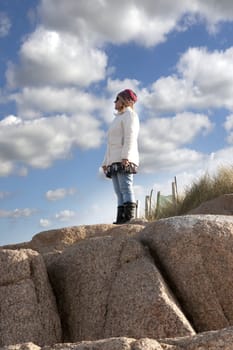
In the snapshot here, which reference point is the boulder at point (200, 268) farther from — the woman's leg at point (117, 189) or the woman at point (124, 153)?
the woman's leg at point (117, 189)

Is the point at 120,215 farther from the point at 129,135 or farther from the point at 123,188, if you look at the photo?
the point at 129,135

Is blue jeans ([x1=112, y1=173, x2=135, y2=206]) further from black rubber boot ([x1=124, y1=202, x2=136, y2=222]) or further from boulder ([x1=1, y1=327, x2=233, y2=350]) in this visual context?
boulder ([x1=1, y1=327, x2=233, y2=350])

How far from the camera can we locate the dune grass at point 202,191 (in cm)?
1741

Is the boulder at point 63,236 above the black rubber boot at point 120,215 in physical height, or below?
below

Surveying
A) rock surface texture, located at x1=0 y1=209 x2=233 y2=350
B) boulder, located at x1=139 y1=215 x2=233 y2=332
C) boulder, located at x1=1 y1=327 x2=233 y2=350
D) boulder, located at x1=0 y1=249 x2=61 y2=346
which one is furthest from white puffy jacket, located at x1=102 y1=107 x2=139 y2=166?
boulder, located at x1=1 y1=327 x2=233 y2=350

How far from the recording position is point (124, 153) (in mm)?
9258

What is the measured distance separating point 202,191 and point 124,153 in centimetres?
895

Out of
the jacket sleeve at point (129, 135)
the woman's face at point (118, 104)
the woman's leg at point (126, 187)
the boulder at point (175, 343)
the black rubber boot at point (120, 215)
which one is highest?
the woman's face at point (118, 104)

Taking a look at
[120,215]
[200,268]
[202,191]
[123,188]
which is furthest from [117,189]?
[202,191]

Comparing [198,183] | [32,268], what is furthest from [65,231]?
[198,183]

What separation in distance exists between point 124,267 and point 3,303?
1132 mm

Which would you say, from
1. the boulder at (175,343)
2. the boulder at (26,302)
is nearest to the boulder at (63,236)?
the boulder at (26,302)

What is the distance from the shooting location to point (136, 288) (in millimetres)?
5410

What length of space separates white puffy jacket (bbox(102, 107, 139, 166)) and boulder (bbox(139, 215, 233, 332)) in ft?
11.5
